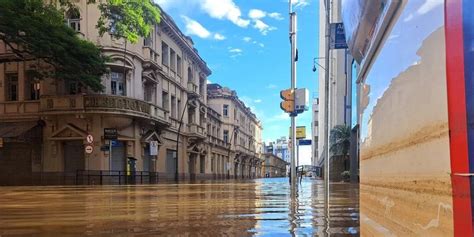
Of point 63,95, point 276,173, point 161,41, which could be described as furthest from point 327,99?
point 276,173

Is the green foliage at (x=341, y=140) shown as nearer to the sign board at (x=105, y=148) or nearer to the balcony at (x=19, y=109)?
the sign board at (x=105, y=148)

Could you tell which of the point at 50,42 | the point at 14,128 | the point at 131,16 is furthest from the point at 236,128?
the point at 131,16

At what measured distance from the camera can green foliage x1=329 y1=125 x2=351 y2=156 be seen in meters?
31.0

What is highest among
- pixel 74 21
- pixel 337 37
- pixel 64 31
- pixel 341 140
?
pixel 74 21

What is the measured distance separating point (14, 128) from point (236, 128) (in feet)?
149

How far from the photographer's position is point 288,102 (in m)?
11.6

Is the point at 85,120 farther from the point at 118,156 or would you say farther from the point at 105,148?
the point at 118,156

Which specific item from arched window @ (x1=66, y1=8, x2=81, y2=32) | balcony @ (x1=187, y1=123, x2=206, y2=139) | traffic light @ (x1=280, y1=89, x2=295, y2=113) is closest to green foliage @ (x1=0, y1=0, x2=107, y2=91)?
arched window @ (x1=66, y1=8, x2=81, y2=32)

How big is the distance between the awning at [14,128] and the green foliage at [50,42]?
4.04m

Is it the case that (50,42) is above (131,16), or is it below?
below

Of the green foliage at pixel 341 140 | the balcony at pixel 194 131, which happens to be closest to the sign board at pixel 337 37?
the green foliage at pixel 341 140

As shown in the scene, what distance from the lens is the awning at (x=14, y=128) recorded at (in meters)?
32.2

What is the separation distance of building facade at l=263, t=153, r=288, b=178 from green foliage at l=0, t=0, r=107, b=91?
280ft

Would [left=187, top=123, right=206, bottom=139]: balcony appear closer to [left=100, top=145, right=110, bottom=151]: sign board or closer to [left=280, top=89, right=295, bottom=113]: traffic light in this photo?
[left=100, top=145, right=110, bottom=151]: sign board
